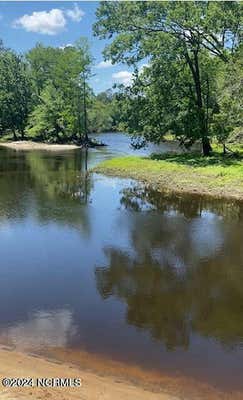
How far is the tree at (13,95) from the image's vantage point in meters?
78.9

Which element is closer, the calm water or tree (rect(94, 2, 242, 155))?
the calm water

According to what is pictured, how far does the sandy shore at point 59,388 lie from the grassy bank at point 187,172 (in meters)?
17.9

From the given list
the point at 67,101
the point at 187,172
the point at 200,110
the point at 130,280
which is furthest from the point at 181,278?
the point at 67,101

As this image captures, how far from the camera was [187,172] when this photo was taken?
3092 centimetres

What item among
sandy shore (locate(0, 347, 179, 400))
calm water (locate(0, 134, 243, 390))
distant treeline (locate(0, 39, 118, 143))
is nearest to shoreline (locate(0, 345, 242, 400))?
sandy shore (locate(0, 347, 179, 400))

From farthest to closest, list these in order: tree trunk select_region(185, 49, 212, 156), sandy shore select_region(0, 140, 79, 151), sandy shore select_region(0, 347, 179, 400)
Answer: sandy shore select_region(0, 140, 79, 151) → tree trunk select_region(185, 49, 212, 156) → sandy shore select_region(0, 347, 179, 400)

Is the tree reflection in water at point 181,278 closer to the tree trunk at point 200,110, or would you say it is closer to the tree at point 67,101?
the tree trunk at point 200,110

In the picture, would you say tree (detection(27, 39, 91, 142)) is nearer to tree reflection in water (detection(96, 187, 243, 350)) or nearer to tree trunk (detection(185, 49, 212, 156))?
tree trunk (detection(185, 49, 212, 156))

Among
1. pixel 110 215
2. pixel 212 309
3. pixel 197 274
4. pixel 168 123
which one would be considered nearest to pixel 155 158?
pixel 168 123

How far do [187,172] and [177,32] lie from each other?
12206 mm

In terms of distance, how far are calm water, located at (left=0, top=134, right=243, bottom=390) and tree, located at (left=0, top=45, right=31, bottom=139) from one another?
Result: 57464 mm

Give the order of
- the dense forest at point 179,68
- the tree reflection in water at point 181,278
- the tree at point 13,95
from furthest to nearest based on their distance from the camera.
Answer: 1. the tree at point 13,95
2. the dense forest at point 179,68
3. the tree reflection in water at point 181,278

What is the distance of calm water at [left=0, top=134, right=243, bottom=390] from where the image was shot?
9.77m

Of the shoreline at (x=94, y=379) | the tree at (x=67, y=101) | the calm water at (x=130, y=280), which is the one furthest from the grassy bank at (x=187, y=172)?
the tree at (x=67, y=101)
